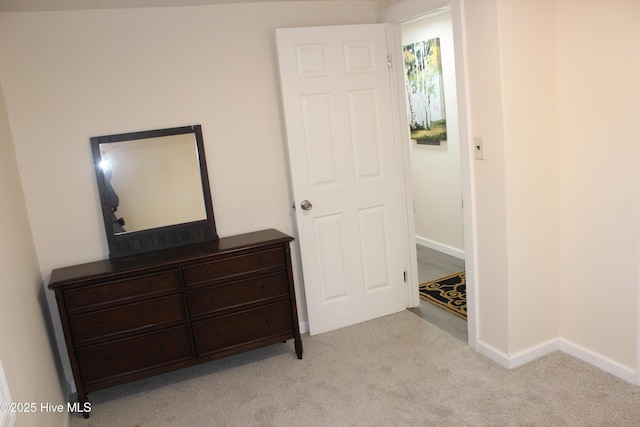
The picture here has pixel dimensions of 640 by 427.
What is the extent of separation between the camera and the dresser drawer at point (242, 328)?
2.92 meters

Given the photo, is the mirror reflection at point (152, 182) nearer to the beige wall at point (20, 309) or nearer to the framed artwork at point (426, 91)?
the beige wall at point (20, 309)

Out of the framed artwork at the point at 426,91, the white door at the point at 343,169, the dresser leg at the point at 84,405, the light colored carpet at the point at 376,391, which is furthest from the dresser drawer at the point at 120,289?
the framed artwork at the point at 426,91

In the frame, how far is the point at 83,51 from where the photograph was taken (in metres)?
2.84

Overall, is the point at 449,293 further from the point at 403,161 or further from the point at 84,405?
the point at 84,405

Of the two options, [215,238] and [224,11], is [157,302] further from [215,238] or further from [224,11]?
[224,11]

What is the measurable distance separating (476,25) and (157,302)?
7.52 feet

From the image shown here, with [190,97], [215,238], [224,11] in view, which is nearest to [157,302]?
[215,238]

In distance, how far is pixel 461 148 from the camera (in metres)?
2.83

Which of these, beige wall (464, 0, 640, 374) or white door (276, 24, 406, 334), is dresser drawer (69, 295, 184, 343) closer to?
white door (276, 24, 406, 334)

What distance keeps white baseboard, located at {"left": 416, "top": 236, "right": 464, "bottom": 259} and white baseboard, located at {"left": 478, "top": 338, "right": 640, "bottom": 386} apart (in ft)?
6.20

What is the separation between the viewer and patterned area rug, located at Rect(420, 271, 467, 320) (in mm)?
Answer: 3697

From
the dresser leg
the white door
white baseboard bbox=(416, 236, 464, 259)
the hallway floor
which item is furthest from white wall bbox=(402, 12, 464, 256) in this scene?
the dresser leg

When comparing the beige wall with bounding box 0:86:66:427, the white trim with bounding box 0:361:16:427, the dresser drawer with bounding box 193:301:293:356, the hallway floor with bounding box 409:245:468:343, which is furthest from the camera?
the hallway floor with bounding box 409:245:468:343

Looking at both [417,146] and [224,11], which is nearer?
[224,11]
